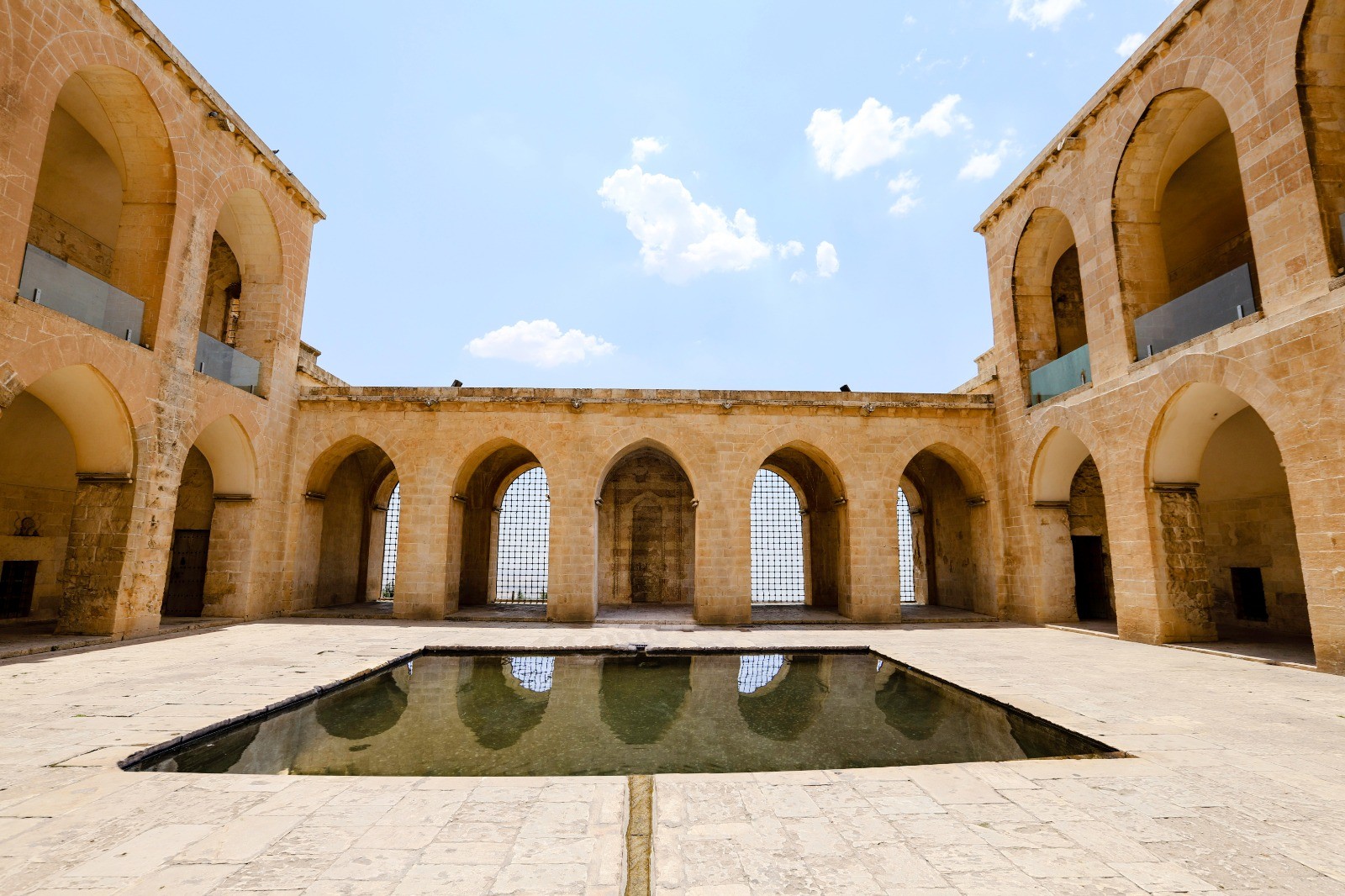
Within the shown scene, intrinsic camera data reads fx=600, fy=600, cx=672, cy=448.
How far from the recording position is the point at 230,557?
12336 mm

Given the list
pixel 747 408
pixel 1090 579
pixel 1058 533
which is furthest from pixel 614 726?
pixel 1090 579

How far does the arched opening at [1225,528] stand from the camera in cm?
952

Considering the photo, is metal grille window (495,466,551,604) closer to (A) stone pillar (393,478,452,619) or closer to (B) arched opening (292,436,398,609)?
(B) arched opening (292,436,398,609)

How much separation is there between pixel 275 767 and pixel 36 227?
12869mm

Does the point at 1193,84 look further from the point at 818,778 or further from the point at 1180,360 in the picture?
the point at 818,778

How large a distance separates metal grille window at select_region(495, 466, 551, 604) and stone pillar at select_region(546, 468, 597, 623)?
5.52m

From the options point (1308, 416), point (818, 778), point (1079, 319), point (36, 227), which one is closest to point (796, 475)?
point (1079, 319)

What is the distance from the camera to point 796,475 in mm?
17938

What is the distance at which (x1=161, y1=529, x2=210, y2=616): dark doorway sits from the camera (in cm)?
1305

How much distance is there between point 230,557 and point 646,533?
1029 centimetres

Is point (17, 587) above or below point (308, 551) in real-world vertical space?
below

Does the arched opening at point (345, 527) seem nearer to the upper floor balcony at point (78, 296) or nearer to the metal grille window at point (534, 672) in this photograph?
the upper floor balcony at point (78, 296)

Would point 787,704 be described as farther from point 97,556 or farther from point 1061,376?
point 97,556

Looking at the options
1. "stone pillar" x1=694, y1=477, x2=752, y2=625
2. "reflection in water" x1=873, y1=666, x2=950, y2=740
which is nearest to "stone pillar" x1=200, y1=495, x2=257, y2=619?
"stone pillar" x1=694, y1=477, x2=752, y2=625
